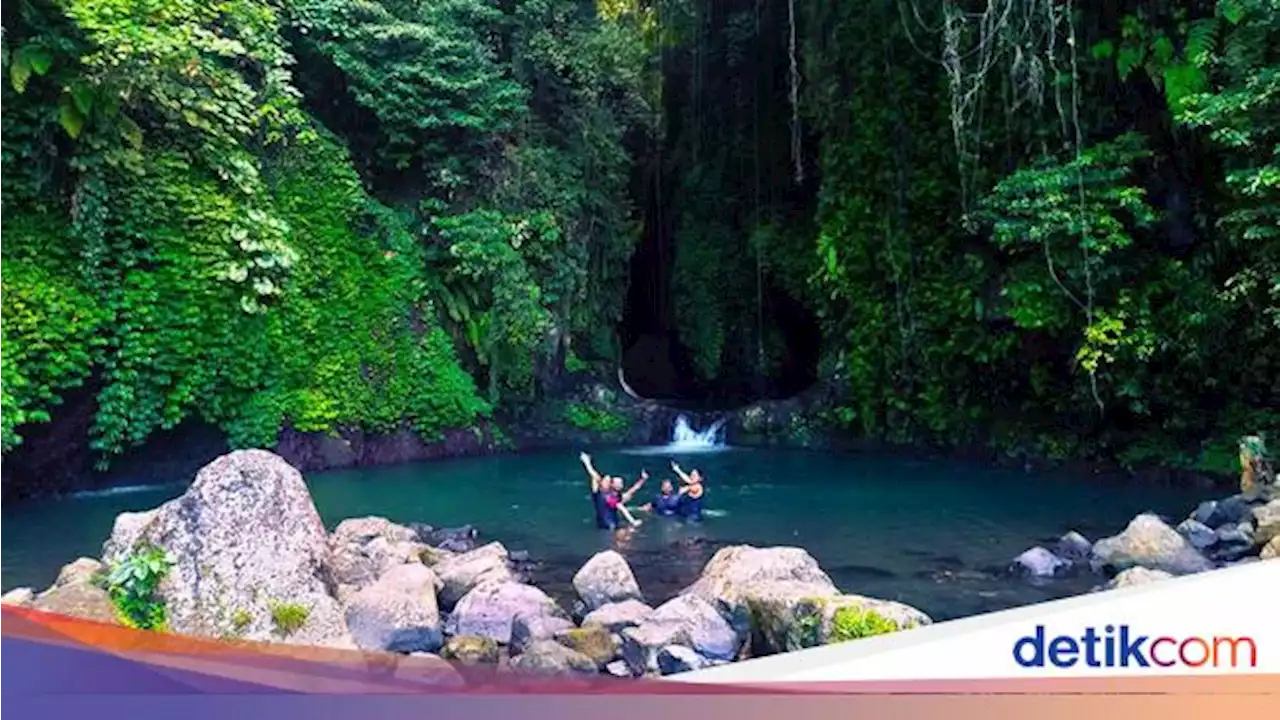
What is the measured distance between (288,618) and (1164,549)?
285 inches

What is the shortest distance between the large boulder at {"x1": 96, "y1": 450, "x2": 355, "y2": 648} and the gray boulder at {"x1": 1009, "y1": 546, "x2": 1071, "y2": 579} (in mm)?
5899

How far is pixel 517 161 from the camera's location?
58.4 feet

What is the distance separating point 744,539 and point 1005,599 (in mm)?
3127

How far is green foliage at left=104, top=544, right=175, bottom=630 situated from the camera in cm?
630

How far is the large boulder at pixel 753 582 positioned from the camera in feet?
23.2

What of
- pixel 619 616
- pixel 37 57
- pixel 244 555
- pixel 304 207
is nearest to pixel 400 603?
pixel 244 555

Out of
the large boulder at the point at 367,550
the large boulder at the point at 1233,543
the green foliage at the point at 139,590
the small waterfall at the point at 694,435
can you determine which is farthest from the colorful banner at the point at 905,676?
the small waterfall at the point at 694,435

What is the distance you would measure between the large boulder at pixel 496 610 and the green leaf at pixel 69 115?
809cm

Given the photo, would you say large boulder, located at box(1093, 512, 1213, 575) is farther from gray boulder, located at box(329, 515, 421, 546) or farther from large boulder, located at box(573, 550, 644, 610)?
gray boulder, located at box(329, 515, 421, 546)

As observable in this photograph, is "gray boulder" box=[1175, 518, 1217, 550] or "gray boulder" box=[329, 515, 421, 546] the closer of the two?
"gray boulder" box=[1175, 518, 1217, 550]

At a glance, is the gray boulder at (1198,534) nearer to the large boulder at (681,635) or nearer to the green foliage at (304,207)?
the large boulder at (681,635)

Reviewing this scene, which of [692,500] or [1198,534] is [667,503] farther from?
[1198,534]

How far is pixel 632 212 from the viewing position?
A: 22.3 meters

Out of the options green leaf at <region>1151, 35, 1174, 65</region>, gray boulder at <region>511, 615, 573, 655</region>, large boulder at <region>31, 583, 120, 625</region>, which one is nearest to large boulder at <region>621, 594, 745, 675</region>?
gray boulder at <region>511, 615, 573, 655</region>
